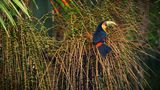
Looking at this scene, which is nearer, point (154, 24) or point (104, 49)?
point (104, 49)

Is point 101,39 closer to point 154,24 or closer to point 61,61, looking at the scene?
point 61,61

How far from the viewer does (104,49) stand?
3.01 m

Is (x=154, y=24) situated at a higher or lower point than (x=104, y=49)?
lower

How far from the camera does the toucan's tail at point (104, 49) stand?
3.00 metres

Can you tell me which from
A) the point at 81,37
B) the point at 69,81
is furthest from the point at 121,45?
the point at 69,81

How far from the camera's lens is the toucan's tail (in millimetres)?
3004

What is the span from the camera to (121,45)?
3156 mm

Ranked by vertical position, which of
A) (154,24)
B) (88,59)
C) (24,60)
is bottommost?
(154,24)

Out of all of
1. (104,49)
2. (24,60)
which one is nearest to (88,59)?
(104,49)

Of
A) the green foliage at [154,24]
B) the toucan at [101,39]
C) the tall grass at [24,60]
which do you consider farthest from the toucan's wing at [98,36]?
the green foliage at [154,24]

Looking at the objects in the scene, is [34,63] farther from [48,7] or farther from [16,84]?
[48,7]

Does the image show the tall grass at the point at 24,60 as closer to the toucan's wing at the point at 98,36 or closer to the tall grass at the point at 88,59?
the tall grass at the point at 88,59

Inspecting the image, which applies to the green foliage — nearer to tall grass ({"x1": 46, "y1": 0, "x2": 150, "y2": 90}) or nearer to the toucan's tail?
tall grass ({"x1": 46, "y1": 0, "x2": 150, "y2": 90})

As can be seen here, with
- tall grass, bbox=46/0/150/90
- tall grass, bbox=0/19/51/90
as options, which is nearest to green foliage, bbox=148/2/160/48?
tall grass, bbox=46/0/150/90
